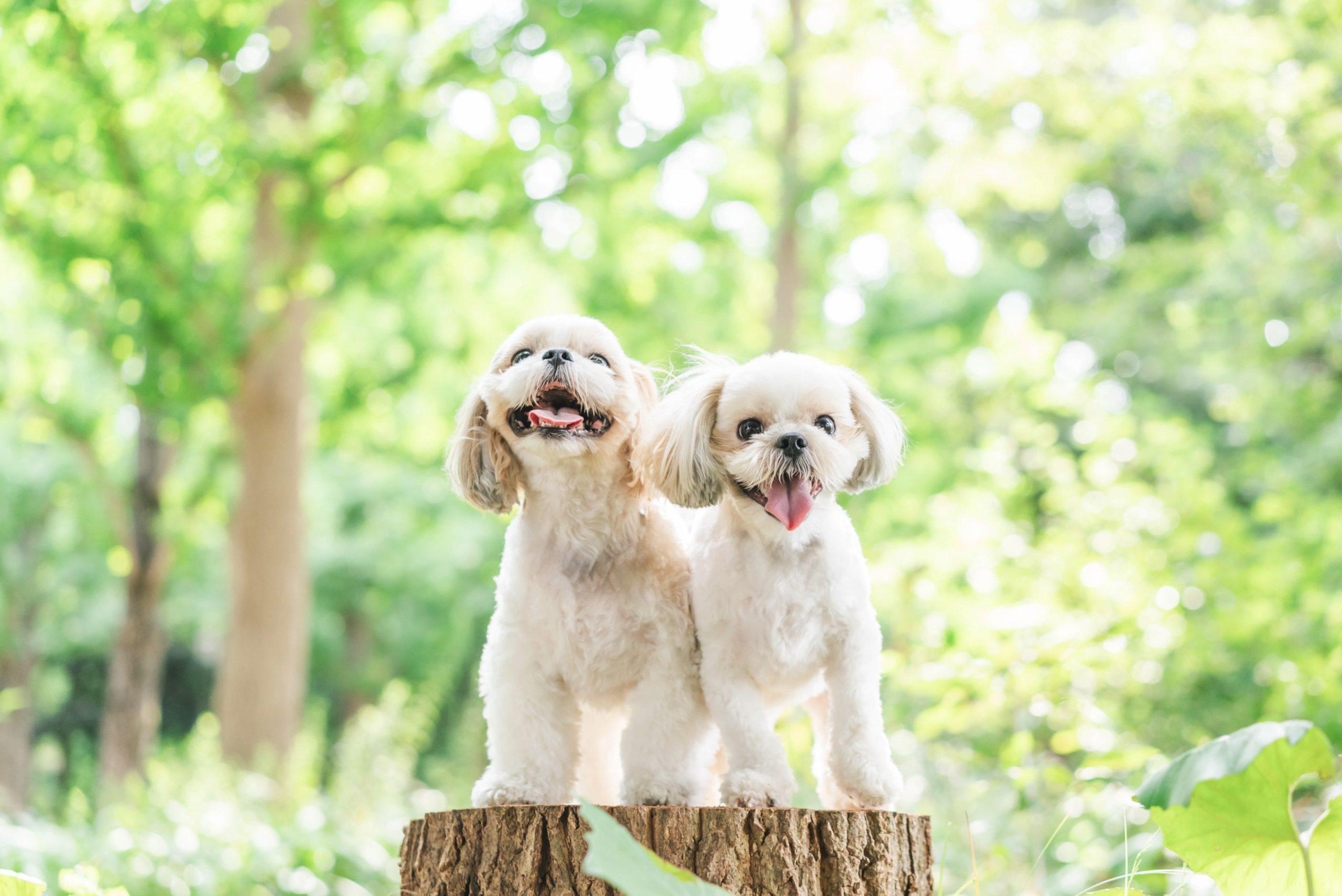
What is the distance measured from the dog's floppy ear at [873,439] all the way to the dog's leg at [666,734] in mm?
506

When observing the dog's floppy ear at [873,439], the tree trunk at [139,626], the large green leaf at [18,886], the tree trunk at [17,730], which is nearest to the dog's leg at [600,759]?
the dog's floppy ear at [873,439]

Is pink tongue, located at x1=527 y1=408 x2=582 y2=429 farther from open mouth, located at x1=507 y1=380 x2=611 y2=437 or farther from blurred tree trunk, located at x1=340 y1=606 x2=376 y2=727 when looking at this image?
blurred tree trunk, located at x1=340 y1=606 x2=376 y2=727

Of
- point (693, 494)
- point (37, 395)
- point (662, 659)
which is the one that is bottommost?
point (662, 659)

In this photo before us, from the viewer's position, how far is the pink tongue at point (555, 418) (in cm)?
223

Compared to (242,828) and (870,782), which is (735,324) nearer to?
(242,828)

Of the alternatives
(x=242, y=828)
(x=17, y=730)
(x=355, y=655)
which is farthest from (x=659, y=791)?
(x=355, y=655)

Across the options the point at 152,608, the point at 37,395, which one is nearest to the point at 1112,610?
the point at 152,608

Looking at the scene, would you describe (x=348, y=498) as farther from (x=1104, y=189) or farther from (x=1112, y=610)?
(x=1112, y=610)

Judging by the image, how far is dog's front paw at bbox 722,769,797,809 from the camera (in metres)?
2.19

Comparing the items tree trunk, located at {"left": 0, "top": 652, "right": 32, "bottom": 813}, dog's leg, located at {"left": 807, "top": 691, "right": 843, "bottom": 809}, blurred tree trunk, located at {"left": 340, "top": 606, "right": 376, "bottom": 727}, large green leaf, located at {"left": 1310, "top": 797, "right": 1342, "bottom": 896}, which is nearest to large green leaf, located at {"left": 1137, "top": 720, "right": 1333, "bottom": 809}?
large green leaf, located at {"left": 1310, "top": 797, "right": 1342, "bottom": 896}

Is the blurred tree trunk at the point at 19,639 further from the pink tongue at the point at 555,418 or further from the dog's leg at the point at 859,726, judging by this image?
the dog's leg at the point at 859,726

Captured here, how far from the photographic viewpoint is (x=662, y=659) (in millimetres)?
2291

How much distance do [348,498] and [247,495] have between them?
23.3 feet

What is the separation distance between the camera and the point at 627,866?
5.16 ft
